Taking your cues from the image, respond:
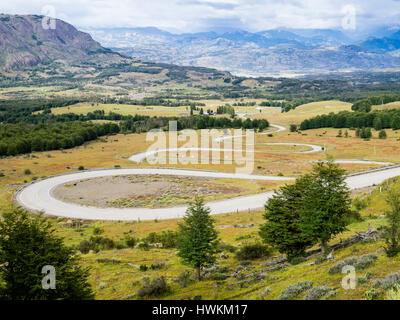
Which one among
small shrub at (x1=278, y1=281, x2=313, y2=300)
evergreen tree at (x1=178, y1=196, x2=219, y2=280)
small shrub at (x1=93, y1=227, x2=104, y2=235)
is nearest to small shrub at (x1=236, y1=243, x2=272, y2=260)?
evergreen tree at (x1=178, y1=196, x2=219, y2=280)

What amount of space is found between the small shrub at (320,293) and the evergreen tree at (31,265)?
1361cm

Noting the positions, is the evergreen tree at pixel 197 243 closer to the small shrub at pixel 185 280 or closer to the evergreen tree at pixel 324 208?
the small shrub at pixel 185 280

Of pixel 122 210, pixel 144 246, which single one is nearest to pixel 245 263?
pixel 144 246

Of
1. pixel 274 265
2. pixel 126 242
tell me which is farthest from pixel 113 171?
pixel 274 265

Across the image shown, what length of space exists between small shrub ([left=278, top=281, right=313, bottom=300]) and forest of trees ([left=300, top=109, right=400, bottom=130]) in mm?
167987

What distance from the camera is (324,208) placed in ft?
91.2

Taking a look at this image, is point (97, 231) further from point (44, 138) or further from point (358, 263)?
point (44, 138)

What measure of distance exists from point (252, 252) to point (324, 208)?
10.1 m

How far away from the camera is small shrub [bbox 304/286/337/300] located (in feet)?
55.8

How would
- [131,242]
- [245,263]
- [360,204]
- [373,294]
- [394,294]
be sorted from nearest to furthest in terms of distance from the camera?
[394,294], [373,294], [245,263], [131,242], [360,204]

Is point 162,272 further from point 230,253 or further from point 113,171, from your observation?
point 113,171

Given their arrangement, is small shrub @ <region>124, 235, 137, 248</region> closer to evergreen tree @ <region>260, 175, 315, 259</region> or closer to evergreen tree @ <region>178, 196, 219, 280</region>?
evergreen tree @ <region>178, 196, 219, 280</region>

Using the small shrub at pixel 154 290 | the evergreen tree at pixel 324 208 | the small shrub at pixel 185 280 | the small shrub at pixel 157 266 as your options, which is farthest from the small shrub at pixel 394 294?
the small shrub at pixel 157 266

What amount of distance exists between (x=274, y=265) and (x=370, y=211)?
83.5 ft
